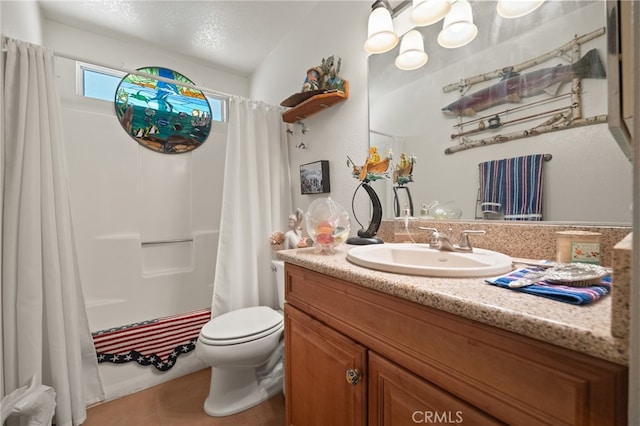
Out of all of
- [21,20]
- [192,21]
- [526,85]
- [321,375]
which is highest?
[192,21]

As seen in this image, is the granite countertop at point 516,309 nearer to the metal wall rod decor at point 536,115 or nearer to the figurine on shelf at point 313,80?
the metal wall rod decor at point 536,115

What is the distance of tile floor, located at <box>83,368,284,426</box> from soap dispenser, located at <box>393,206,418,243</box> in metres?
1.10

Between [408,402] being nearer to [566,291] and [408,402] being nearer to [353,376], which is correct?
[353,376]

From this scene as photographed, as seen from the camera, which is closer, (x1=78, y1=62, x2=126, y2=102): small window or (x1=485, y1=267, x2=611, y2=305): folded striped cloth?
(x1=485, y1=267, x2=611, y2=305): folded striped cloth

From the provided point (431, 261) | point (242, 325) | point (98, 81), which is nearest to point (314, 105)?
point (431, 261)

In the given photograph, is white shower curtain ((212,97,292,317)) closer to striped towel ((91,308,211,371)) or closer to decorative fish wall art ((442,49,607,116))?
striped towel ((91,308,211,371))

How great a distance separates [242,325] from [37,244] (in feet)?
3.32

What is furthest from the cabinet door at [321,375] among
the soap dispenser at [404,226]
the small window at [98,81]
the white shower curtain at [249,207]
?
the small window at [98,81]

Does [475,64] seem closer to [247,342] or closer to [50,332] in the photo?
[247,342]

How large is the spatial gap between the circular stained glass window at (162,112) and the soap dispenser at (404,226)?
184 centimetres

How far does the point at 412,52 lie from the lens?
118 centimetres

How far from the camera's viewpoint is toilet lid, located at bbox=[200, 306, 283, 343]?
1.28 metres

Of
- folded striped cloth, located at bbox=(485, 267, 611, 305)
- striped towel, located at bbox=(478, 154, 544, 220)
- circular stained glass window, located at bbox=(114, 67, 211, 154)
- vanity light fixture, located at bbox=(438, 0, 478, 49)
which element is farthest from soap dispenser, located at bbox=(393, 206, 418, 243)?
circular stained glass window, located at bbox=(114, 67, 211, 154)

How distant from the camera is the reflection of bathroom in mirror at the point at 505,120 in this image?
0.74 m
